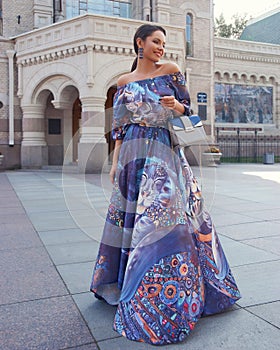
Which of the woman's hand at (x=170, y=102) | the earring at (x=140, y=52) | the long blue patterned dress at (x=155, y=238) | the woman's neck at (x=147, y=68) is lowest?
the long blue patterned dress at (x=155, y=238)

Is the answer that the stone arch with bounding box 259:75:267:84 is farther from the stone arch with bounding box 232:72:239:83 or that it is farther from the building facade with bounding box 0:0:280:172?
the building facade with bounding box 0:0:280:172

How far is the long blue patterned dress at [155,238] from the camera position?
2.47 meters

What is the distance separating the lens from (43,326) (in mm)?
2678

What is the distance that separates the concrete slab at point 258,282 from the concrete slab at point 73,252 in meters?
1.57

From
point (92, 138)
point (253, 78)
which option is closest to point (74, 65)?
point (92, 138)

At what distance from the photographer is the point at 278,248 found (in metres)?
4.52

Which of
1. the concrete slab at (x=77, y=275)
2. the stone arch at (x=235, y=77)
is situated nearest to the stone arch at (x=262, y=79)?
the stone arch at (x=235, y=77)

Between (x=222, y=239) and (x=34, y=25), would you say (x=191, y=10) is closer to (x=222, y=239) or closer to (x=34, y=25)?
(x=34, y=25)

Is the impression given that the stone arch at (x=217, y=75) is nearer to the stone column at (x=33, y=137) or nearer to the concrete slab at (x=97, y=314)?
the stone column at (x=33, y=137)

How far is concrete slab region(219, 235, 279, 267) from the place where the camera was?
4066mm

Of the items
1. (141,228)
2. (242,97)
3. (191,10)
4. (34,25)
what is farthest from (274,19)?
(141,228)

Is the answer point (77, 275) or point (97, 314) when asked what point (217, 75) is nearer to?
point (77, 275)

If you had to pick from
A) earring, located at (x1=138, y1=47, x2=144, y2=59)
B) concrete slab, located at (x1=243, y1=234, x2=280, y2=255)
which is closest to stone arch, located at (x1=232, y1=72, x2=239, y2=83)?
concrete slab, located at (x1=243, y1=234, x2=280, y2=255)

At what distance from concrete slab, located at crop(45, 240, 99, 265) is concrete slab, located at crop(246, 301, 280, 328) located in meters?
1.90
